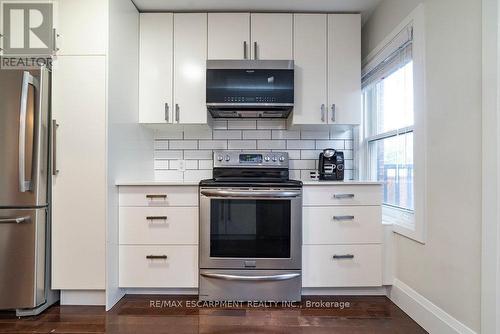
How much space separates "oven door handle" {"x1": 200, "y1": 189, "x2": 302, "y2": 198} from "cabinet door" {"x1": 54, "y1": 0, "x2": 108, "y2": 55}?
4.05ft

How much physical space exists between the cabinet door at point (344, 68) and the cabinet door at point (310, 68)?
0.06 metres

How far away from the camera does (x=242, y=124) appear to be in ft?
8.21

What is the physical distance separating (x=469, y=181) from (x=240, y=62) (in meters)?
1.69

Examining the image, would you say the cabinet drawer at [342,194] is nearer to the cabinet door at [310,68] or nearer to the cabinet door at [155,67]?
the cabinet door at [310,68]

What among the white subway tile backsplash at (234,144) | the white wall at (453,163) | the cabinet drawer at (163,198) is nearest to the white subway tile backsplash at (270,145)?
the white subway tile backsplash at (234,144)

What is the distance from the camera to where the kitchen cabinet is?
85.4 inches

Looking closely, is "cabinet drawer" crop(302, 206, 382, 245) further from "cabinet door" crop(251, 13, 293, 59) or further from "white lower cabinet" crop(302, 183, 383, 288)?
"cabinet door" crop(251, 13, 293, 59)

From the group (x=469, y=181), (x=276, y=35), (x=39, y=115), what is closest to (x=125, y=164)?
(x=39, y=115)

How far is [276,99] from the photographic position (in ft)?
6.82

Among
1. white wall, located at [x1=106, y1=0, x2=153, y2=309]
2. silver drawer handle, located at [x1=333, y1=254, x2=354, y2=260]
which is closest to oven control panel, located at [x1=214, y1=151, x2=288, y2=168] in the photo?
white wall, located at [x1=106, y1=0, x2=153, y2=309]

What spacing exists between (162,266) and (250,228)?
71cm

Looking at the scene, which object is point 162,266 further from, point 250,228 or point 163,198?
point 250,228

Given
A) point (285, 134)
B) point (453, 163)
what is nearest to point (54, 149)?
point (285, 134)

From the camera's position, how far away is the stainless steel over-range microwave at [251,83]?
207 centimetres
